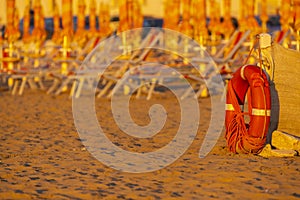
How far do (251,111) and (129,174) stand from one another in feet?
3.88

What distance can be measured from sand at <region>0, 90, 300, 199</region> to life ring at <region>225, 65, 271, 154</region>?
0.12m

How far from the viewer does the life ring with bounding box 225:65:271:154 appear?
4.37 meters

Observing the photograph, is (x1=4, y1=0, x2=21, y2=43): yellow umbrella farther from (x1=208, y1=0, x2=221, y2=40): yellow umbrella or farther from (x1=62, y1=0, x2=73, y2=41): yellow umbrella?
(x1=208, y1=0, x2=221, y2=40): yellow umbrella

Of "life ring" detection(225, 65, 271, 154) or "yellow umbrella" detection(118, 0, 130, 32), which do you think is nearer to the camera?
"life ring" detection(225, 65, 271, 154)

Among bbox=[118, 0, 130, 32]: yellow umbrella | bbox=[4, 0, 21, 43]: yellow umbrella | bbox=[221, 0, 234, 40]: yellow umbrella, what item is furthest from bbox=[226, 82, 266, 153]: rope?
bbox=[4, 0, 21, 43]: yellow umbrella

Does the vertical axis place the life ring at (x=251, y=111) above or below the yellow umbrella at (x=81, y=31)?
below

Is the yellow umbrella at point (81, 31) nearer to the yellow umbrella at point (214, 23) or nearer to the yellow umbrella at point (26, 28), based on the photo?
the yellow umbrella at point (26, 28)

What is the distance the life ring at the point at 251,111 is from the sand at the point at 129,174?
115mm

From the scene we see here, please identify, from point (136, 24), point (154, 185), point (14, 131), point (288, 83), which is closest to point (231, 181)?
point (154, 185)

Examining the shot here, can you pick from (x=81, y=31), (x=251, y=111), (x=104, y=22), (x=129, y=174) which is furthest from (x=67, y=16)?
(x=129, y=174)

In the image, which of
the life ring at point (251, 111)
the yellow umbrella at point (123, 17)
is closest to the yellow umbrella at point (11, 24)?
the yellow umbrella at point (123, 17)

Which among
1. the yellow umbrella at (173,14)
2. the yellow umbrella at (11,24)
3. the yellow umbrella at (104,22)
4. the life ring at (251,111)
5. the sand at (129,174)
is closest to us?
the sand at (129,174)

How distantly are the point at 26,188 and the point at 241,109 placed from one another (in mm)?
2020

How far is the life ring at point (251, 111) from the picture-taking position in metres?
4.37
